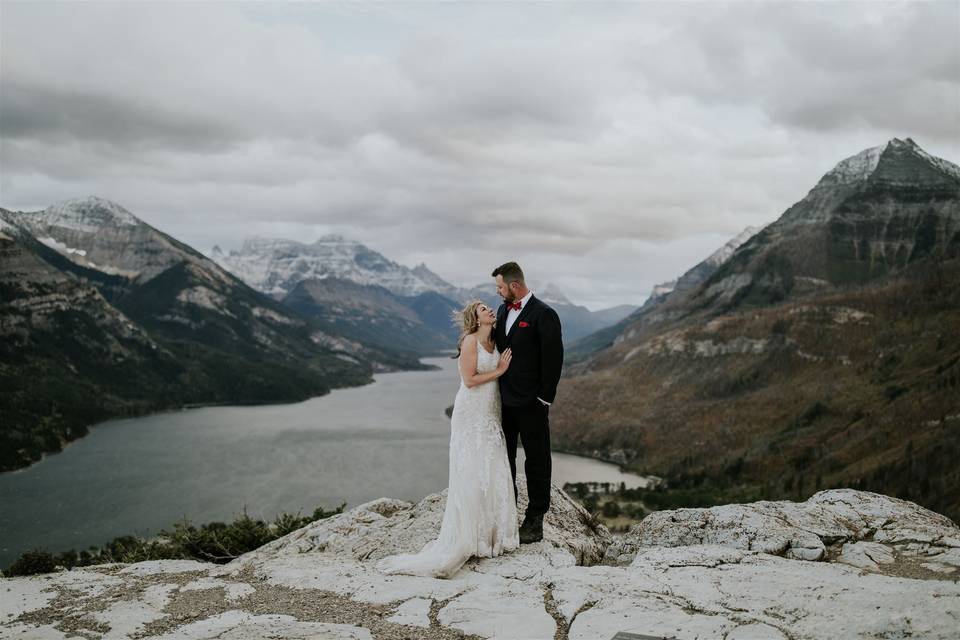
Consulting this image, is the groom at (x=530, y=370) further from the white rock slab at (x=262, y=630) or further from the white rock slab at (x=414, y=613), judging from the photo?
the white rock slab at (x=262, y=630)

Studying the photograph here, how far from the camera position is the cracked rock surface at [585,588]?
7.32 m

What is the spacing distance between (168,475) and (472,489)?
12974 centimetres

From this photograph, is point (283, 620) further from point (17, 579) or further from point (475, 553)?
point (17, 579)

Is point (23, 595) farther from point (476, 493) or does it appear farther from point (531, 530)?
point (531, 530)

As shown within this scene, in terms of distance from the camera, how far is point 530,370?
11008 mm

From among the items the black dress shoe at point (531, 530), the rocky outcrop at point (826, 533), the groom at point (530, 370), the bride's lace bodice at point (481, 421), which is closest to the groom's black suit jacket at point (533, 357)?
the groom at point (530, 370)

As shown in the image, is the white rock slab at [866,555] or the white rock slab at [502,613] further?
the white rock slab at [866,555]

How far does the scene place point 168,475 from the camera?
122875 mm

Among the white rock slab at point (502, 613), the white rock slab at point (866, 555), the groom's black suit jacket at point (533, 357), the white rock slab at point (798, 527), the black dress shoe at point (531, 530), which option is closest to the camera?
the white rock slab at point (502, 613)

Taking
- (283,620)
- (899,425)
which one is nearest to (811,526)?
(283,620)

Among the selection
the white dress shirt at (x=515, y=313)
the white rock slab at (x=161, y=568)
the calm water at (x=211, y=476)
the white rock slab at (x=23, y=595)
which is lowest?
the calm water at (x=211, y=476)

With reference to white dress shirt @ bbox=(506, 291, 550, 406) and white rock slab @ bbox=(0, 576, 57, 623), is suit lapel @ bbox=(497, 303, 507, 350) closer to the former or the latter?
white dress shirt @ bbox=(506, 291, 550, 406)

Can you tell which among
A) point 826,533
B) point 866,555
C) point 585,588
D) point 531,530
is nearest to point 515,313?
point 531,530

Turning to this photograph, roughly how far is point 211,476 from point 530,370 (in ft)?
413
